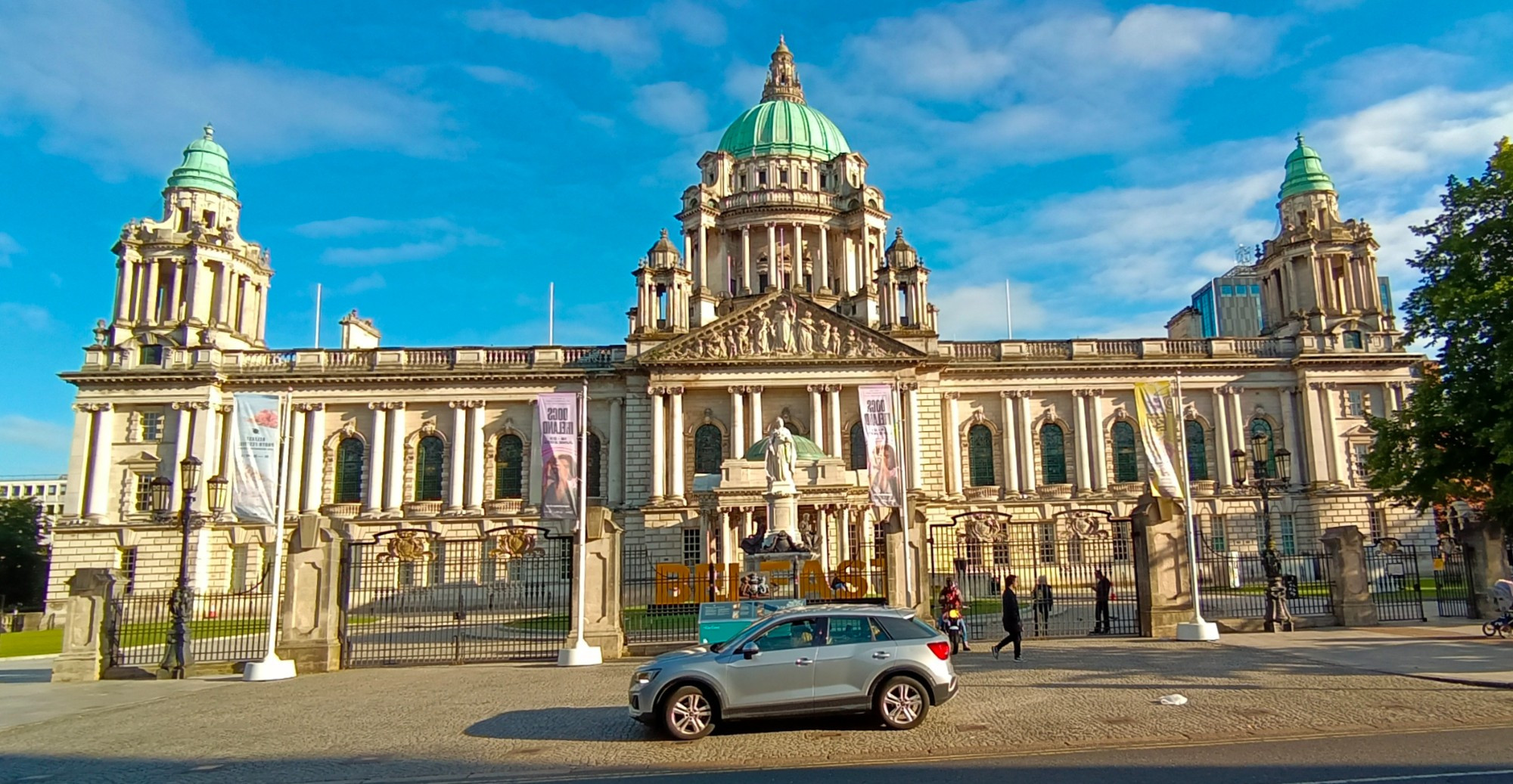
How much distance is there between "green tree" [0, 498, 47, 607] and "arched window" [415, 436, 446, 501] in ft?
109

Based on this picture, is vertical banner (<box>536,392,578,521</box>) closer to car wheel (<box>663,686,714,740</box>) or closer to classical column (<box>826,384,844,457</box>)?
car wheel (<box>663,686,714,740</box>)

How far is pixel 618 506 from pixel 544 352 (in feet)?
33.6

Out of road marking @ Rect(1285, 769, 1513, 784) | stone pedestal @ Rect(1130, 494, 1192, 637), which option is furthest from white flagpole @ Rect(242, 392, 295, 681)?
stone pedestal @ Rect(1130, 494, 1192, 637)

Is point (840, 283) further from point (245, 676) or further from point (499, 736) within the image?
point (499, 736)

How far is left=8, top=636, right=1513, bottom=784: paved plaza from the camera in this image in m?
11.4

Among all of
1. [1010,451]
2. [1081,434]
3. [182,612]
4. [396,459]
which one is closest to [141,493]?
[396,459]

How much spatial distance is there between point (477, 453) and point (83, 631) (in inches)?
1216

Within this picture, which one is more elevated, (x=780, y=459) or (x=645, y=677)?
(x=780, y=459)

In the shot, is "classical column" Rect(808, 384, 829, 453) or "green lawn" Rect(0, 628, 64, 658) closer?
"green lawn" Rect(0, 628, 64, 658)

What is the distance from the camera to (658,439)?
50219 millimetres

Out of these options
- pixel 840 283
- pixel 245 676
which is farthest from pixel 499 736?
pixel 840 283

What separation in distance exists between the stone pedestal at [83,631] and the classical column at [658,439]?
29.1 meters

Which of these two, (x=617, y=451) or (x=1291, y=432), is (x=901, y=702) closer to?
(x=617, y=451)

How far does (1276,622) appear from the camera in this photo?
24750mm
